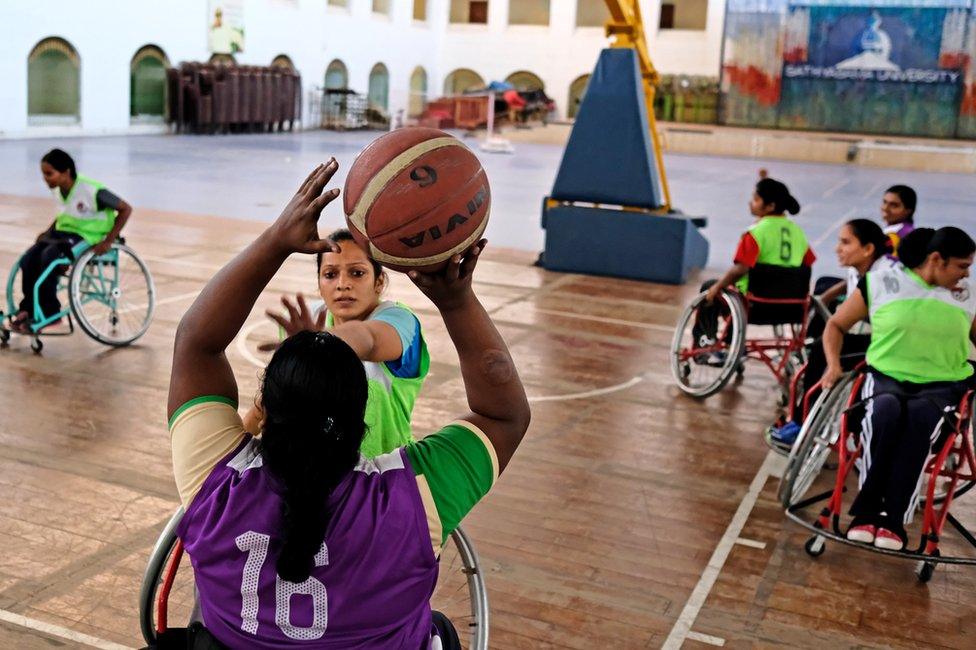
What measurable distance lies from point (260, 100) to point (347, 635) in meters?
26.2

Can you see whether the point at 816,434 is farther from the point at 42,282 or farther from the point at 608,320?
the point at 42,282

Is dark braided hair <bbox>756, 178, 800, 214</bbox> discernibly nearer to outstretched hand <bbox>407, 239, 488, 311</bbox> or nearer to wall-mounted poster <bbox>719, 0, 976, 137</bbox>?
outstretched hand <bbox>407, 239, 488, 311</bbox>

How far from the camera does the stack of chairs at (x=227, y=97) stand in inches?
981

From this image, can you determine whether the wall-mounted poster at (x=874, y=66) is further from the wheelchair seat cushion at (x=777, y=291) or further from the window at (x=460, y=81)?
the wheelchair seat cushion at (x=777, y=291)

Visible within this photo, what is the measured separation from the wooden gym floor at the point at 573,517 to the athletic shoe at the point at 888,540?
12cm

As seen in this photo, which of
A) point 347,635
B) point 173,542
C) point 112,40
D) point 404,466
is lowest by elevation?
point 173,542

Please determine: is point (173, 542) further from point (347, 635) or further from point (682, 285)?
point (682, 285)

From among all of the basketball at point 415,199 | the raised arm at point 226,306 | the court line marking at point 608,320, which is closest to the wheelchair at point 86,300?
the court line marking at point 608,320

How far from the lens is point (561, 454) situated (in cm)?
526

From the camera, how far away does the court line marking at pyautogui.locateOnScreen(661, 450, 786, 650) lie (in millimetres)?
3529

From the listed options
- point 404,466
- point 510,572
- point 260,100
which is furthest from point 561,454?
point 260,100

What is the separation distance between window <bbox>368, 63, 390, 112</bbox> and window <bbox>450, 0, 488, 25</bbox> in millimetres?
4819

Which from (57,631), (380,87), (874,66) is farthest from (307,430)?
(380,87)

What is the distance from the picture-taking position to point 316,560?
1648mm
